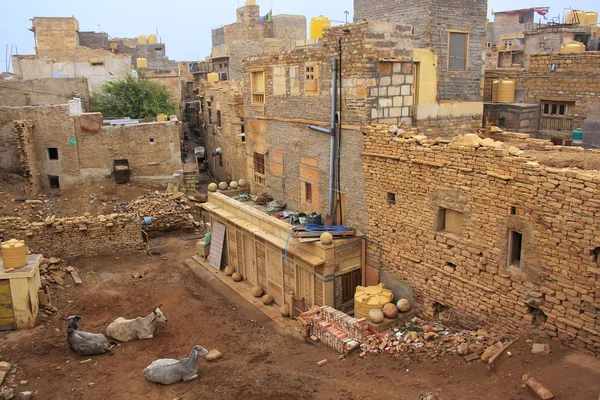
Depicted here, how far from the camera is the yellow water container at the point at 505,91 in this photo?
61.9ft

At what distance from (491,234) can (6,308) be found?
1206 cm

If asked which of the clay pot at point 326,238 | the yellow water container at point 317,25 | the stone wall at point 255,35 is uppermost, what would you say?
the stone wall at point 255,35

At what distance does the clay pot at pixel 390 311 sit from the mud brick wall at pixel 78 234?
11.2 metres

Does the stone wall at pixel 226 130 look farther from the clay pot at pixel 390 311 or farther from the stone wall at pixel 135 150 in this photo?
the clay pot at pixel 390 311

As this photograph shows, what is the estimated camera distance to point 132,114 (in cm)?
3197

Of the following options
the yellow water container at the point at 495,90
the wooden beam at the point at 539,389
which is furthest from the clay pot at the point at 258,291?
the yellow water container at the point at 495,90

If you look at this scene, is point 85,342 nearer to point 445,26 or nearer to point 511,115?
point 445,26

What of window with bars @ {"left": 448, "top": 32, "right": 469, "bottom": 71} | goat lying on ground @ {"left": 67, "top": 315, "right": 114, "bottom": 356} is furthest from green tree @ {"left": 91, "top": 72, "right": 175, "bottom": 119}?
window with bars @ {"left": 448, "top": 32, "right": 469, "bottom": 71}

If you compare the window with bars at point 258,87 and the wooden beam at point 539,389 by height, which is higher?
the window with bars at point 258,87

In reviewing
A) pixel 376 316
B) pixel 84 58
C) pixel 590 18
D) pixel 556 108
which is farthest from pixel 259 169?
pixel 590 18

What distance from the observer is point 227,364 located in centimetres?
1218

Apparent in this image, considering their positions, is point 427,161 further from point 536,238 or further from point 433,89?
point 433,89

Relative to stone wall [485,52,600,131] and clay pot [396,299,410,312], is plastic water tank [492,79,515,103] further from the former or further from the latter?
clay pot [396,299,410,312]

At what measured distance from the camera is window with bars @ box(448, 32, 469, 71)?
15547 mm
